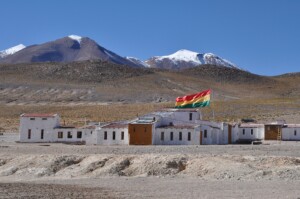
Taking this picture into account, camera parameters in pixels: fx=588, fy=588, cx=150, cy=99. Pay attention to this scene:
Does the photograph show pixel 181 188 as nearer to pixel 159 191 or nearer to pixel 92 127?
pixel 159 191

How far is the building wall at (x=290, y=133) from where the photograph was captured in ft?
202

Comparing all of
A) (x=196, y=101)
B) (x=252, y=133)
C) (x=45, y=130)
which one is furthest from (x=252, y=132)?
(x=45, y=130)

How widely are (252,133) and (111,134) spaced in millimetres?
17837

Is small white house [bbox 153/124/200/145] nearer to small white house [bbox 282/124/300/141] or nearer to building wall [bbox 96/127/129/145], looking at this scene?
building wall [bbox 96/127/129/145]

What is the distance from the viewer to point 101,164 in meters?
31.4

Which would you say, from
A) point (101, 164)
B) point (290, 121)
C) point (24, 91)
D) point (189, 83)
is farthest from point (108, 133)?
point (189, 83)

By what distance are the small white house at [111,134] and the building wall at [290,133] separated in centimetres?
1837

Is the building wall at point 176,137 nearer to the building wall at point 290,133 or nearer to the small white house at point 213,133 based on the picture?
the small white house at point 213,133

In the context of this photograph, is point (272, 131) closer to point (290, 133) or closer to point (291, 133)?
point (290, 133)

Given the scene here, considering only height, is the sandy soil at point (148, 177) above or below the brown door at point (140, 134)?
below

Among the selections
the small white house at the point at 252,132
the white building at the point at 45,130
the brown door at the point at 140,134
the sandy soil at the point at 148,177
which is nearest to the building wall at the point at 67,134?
the white building at the point at 45,130

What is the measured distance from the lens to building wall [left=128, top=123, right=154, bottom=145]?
51.3 meters

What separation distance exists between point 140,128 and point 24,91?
9373 cm

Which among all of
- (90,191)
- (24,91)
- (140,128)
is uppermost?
(24,91)
